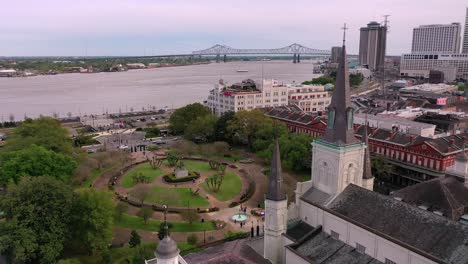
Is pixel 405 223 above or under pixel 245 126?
above

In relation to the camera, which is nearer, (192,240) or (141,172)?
(192,240)

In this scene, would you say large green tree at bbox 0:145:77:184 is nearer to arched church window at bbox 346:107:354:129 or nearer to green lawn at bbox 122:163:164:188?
green lawn at bbox 122:163:164:188

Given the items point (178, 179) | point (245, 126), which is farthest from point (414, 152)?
point (178, 179)

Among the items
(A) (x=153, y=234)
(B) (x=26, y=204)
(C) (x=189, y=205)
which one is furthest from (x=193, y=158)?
(B) (x=26, y=204)

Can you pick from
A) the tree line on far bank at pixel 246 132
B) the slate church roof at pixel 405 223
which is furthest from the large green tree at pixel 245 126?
the slate church roof at pixel 405 223

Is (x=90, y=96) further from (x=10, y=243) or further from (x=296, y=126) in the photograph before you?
→ (x=10, y=243)

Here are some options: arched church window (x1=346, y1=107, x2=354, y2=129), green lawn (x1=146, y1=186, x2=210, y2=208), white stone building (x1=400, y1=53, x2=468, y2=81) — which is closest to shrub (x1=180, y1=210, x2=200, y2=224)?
green lawn (x1=146, y1=186, x2=210, y2=208)

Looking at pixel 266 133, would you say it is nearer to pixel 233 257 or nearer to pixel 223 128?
pixel 223 128
